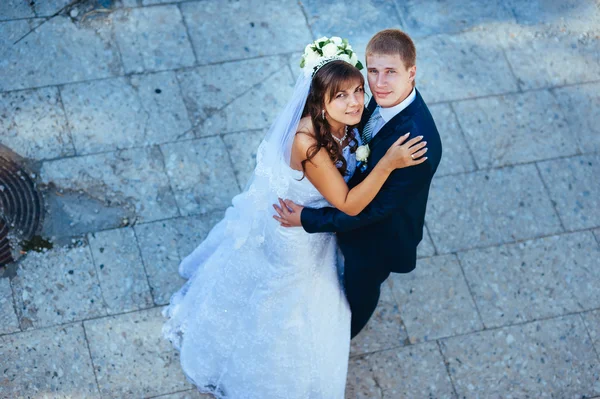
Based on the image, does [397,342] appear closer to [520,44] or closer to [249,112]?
[249,112]

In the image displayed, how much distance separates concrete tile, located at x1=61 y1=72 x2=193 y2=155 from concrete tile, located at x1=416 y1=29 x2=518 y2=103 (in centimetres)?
198

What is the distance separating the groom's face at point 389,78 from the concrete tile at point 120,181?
6.50 ft

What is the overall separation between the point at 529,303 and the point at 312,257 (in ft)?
5.85

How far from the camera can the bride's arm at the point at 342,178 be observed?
3373mm

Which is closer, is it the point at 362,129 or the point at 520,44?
the point at 362,129

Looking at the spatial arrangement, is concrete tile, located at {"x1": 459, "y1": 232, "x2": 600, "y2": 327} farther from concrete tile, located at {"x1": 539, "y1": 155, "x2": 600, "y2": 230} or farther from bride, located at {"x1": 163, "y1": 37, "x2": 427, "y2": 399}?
bride, located at {"x1": 163, "y1": 37, "x2": 427, "y2": 399}

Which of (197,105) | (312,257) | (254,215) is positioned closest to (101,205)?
(197,105)

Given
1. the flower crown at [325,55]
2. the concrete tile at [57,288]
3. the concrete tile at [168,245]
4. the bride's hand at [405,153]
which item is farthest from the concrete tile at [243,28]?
the bride's hand at [405,153]

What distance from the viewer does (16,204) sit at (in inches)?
190

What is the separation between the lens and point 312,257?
4008 millimetres

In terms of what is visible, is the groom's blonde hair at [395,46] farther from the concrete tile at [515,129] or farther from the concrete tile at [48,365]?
the concrete tile at [48,365]

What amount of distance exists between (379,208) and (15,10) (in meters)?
3.63

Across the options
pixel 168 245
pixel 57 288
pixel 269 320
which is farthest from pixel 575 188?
pixel 57 288

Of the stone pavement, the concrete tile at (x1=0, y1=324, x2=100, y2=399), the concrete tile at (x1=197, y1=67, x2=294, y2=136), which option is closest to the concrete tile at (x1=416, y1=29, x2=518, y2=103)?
the stone pavement
